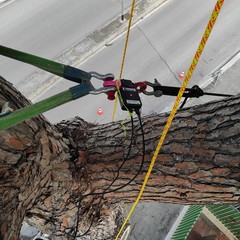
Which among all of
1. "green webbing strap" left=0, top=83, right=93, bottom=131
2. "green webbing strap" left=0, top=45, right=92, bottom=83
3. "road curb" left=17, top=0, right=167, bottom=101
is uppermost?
"road curb" left=17, top=0, right=167, bottom=101

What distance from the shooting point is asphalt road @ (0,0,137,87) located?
7.32 meters

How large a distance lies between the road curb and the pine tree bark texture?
4.46 meters

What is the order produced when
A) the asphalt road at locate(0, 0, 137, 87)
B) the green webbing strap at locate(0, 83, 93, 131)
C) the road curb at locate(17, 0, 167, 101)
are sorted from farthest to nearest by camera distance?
the asphalt road at locate(0, 0, 137, 87)
the road curb at locate(17, 0, 167, 101)
the green webbing strap at locate(0, 83, 93, 131)

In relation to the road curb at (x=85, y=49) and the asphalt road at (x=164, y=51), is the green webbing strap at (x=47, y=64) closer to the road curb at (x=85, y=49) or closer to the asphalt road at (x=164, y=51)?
the asphalt road at (x=164, y=51)

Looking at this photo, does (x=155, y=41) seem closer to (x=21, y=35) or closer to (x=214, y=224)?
(x=21, y=35)

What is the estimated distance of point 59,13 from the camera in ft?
26.0

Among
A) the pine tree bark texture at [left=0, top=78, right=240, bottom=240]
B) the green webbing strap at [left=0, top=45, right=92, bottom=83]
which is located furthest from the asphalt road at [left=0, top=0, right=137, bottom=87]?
the green webbing strap at [left=0, top=45, right=92, bottom=83]

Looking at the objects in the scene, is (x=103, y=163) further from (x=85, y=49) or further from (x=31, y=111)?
(x=85, y=49)

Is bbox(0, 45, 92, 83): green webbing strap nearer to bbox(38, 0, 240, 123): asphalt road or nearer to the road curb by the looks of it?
bbox(38, 0, 240, 123): asphalt road

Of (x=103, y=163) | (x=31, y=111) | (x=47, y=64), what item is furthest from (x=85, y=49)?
(x=31, y=111)

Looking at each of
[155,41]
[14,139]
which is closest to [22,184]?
[14,139]

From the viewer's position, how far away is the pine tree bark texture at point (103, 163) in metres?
2.06

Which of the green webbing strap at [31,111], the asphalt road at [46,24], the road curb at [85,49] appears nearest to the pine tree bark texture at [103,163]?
the green webbing strap at [31,111]

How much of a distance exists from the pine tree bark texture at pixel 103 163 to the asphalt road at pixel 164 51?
13.2ft
